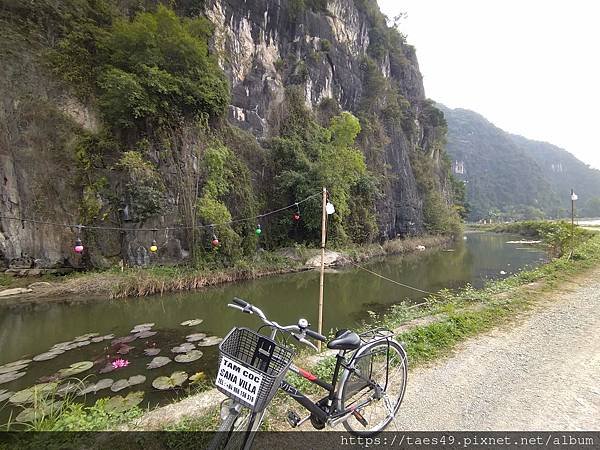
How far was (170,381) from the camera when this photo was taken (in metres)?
4.57

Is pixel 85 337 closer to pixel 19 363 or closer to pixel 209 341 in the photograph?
pixel 19 363

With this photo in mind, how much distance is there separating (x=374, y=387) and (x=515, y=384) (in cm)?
182

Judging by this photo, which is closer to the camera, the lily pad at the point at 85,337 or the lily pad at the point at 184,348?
the lily pad at the point at 184,348

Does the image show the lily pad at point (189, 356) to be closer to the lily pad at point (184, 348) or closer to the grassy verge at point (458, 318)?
the lily pad at point (184, 348)

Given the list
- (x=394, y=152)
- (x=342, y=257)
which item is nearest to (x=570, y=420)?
(x=342, y=257)

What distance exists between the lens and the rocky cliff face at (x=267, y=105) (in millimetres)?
10656

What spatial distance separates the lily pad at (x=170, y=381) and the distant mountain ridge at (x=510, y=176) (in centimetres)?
7876

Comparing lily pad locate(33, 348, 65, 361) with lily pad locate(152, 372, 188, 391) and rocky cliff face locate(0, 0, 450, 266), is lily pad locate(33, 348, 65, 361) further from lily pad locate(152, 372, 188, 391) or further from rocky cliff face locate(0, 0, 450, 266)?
rocky cliff face locate(0, 0, 450, 266)

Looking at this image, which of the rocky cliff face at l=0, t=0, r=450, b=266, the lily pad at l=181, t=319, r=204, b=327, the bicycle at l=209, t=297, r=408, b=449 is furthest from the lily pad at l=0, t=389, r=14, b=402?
the rocky cliff face at l=0, t=0, r=450, b=266

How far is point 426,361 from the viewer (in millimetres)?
3475

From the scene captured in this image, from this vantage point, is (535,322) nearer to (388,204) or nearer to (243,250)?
(243,250)

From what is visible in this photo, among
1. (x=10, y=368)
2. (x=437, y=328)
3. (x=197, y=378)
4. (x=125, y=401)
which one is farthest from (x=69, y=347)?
(x=437, y=328)

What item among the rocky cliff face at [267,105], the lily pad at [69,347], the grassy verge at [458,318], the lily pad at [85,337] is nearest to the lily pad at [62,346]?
the lily pad at [69,347]

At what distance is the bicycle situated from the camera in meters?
1.48
